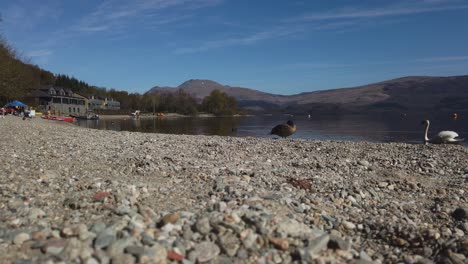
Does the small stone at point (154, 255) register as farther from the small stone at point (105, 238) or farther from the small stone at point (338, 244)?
the small stone at point (338, 244)

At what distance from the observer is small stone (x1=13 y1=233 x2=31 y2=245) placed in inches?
176

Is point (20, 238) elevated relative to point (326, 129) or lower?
elevated

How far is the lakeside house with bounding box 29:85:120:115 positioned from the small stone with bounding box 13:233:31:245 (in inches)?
4183

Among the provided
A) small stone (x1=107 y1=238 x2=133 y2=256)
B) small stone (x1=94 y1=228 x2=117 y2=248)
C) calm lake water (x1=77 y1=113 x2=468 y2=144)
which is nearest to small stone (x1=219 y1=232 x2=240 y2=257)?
small stone (x1=107 y1=238 x2=133 y2=256)

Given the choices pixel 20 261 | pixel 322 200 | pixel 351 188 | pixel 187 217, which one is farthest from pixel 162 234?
pixel 351 188

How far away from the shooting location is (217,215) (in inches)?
225

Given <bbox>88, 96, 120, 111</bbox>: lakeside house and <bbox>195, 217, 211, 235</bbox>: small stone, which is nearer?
<bbox>195, 217, 211, 235</bbox>: small stone

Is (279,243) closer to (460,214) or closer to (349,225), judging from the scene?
(349,225)

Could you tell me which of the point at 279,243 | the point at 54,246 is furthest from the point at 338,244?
the point at 54,246

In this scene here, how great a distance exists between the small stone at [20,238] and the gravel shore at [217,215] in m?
0.01

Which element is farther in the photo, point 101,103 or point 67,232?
point 101,103

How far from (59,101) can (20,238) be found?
133 metres

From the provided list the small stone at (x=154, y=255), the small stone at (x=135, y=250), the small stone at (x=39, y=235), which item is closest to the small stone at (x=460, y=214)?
the small stone at (x=154, y=255)

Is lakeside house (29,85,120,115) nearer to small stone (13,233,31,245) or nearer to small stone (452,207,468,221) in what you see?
small stone (13,233,31,245)
